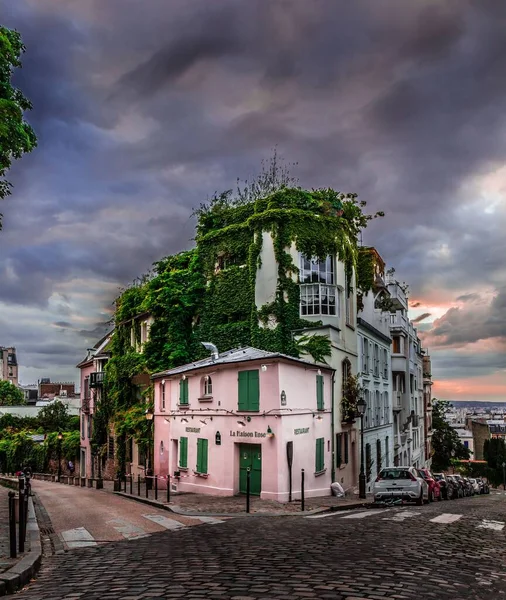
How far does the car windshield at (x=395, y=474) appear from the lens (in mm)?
23203

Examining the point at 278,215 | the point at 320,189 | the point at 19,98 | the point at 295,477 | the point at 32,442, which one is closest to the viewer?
the point at 19,98

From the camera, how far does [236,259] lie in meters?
36.3

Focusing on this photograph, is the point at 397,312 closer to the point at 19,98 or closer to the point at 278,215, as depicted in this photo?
the point at 278,215

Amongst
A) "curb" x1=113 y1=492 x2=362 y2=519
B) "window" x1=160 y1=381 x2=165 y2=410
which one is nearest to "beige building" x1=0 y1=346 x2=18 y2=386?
"window" x1=160 y1=381 x2=165 y2=410

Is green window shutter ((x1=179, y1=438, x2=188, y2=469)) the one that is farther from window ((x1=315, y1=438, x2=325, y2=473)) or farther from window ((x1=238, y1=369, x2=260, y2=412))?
window ((x1=315, y1=438, x2=325, y2=473))

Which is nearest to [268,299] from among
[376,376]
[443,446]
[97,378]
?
[376,376]

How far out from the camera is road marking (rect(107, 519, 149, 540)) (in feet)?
44.7

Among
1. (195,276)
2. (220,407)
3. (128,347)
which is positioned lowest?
(220,407)

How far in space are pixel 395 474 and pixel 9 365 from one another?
157 m

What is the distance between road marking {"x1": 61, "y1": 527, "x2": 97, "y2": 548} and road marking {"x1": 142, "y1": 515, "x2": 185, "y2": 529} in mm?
1896

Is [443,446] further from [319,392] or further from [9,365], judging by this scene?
[9,365]

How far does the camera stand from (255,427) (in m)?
24.1

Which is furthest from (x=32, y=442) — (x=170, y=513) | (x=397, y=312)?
(x=170, y=513)

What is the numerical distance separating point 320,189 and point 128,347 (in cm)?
1694
